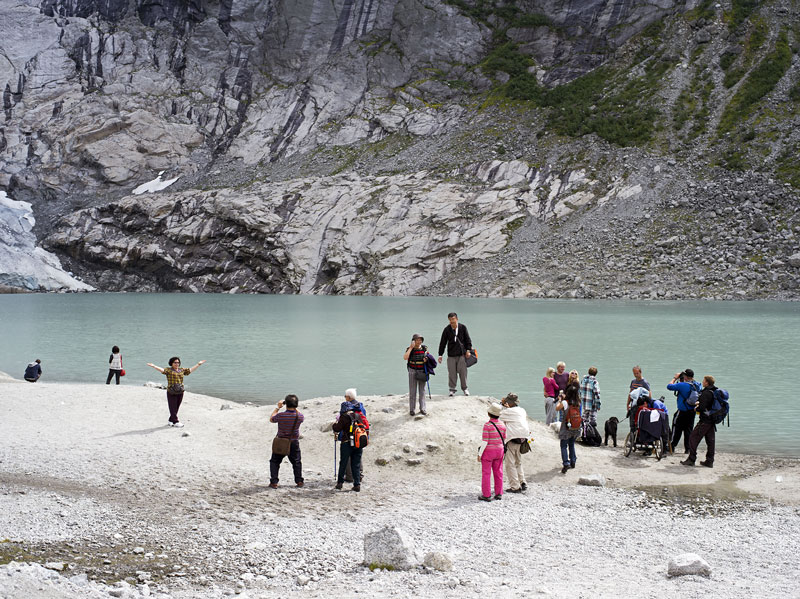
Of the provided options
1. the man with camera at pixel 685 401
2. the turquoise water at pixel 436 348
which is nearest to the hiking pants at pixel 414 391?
the man with camera at pixel 685 401

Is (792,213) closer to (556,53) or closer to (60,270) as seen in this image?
(556,53)

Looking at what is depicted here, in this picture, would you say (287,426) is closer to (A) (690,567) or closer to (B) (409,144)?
(A) (690,567)

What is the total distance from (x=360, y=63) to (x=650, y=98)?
5281 cm

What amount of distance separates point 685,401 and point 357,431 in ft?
24.9

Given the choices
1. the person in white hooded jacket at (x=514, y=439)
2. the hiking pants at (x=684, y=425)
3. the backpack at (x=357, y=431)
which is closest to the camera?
the backpack at (x=357, y=431)

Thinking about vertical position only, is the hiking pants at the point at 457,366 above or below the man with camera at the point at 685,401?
above

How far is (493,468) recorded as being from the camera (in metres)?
11.0

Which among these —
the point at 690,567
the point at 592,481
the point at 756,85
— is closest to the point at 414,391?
the point at 592,481

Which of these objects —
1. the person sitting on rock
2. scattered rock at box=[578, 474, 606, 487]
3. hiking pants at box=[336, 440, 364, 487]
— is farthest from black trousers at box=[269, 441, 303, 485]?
the person sitting on rock

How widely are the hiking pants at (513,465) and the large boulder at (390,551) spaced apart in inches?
160

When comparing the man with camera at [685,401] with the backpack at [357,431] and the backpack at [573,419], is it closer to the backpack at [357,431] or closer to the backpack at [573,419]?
the backpack at [573,419]

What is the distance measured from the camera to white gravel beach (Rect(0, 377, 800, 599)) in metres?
7.16

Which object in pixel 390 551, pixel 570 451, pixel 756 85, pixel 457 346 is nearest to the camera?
pixel 390 551

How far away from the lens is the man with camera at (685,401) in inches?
554
